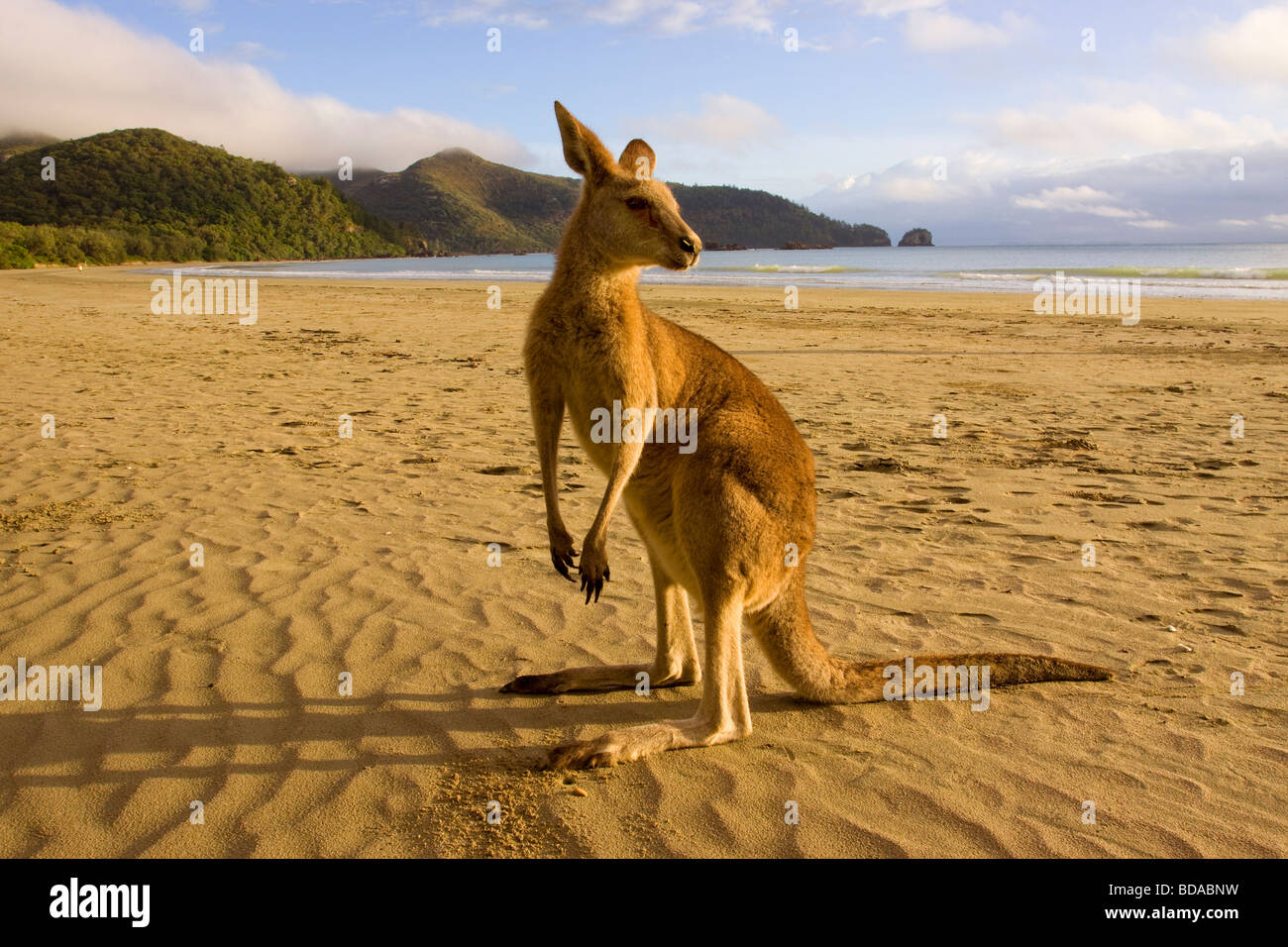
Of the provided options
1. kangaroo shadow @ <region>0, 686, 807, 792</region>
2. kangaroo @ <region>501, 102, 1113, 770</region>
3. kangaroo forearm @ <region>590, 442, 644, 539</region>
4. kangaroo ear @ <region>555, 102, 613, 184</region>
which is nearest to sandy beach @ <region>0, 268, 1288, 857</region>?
kangaroo shadow @ <region>0, 686, 807, 792</region>

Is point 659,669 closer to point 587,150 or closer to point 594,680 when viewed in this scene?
point 594,680

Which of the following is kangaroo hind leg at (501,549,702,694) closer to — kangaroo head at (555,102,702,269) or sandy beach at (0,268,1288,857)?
sandy beach at (0,268,1288,857)

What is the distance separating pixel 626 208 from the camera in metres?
3.02

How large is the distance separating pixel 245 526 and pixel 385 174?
434 ft

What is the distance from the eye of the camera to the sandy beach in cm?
250

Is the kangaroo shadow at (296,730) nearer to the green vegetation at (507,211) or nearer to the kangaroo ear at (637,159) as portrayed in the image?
the kangaroo ear at (637,159)

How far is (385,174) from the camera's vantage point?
12588 cm

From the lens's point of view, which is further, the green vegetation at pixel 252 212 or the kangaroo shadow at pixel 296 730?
the green vegetation at pixel 252 212

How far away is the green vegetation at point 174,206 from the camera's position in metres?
64.8

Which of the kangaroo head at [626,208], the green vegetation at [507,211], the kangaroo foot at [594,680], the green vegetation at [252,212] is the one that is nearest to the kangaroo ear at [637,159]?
the kangaroo head at [626,208]

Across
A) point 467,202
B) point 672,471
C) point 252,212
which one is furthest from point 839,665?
point 467,202
